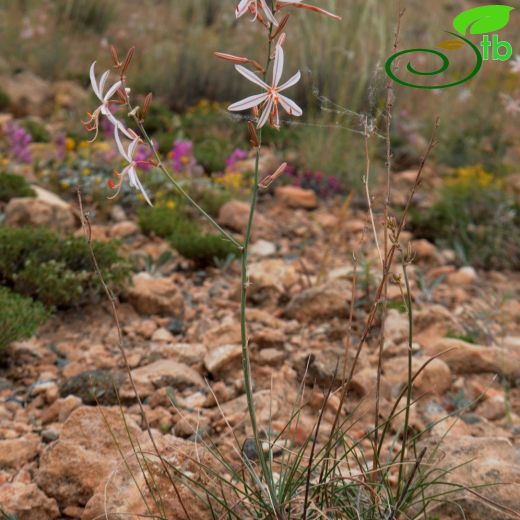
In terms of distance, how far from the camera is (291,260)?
456 centimetres

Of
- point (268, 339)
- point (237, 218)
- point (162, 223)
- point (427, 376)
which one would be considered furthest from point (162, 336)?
point (237, 218)

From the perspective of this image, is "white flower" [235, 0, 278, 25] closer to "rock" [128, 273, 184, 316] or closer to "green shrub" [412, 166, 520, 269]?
"rock" [128, 273, 184, 316]

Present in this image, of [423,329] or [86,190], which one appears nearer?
[423,329]

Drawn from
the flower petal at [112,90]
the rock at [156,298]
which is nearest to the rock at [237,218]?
the rock at [156,298]

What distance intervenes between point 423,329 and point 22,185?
2764mm

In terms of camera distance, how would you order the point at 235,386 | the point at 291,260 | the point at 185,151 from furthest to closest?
the point at 185,151 → the point at 291,260 → the point at 235,386

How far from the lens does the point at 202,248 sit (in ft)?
13.6

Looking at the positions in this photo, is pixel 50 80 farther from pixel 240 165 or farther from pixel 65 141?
pixel 240 165

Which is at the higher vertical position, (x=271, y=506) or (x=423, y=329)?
(x=271, y=506)

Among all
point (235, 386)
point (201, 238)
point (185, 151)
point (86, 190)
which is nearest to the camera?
point (235, 386)

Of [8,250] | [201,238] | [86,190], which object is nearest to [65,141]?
[86,190]

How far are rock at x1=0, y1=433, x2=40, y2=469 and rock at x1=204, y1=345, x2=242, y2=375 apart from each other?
2.66ft

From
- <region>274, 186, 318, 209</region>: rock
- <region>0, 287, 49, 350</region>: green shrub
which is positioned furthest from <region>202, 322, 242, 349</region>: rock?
<region>274, 186, 318, 209</region>: rock

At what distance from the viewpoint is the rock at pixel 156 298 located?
11.6 ft
